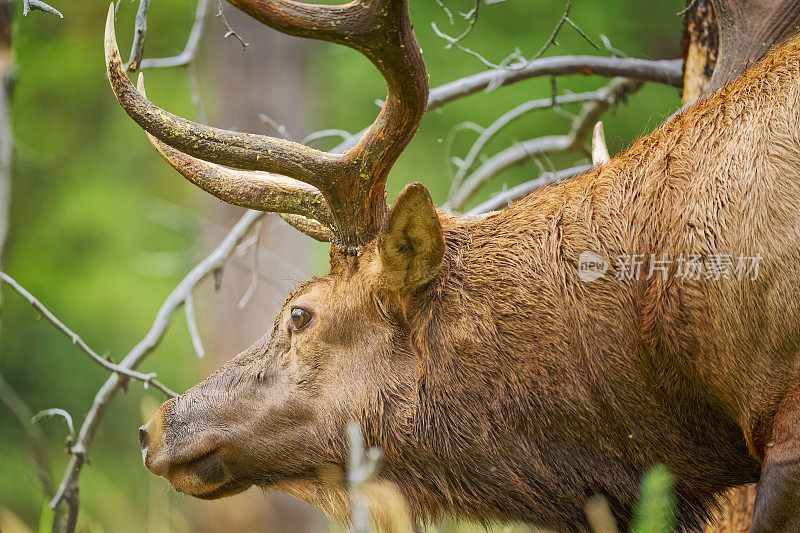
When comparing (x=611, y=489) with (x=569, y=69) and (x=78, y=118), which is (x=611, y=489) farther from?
(x=78, y=118)

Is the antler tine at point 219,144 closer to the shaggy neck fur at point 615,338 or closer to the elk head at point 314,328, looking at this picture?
the elk head at point 314,328

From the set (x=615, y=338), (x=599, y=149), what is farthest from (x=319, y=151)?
(x=599, y=149)

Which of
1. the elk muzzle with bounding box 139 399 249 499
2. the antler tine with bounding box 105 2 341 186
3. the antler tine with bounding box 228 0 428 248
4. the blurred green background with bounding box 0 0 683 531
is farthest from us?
the blurred green background with bounding box 0 0 683 531

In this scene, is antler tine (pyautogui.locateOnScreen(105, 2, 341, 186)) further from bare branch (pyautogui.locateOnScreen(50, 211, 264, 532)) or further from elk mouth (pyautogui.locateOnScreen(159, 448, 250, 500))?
bare branch (pyautogui.locateOnScreen(50, 211, 264, 532))

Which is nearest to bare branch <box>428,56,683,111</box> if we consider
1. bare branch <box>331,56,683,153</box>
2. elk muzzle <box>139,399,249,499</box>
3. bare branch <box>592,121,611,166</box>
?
bare branch <box>331,56,683,153</box>

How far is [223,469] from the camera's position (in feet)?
11.5

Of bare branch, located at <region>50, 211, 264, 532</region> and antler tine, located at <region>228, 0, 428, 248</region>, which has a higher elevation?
antler tine, located at <region>228, 0, 428, 248</region>

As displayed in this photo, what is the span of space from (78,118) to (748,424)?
38.9 ft

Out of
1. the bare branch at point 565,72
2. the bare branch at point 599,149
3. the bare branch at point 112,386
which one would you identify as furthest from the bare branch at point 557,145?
the bare branch at point 112,386

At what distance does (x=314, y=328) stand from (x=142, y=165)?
10.3 m

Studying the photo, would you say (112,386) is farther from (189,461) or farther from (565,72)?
(565,72)

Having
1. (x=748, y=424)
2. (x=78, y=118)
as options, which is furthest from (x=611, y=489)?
(x=78, y=118)

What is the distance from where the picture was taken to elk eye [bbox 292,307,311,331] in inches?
139

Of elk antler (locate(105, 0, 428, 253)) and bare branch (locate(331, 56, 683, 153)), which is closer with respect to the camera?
elk antler (locate(105, 0, 428, 253))
